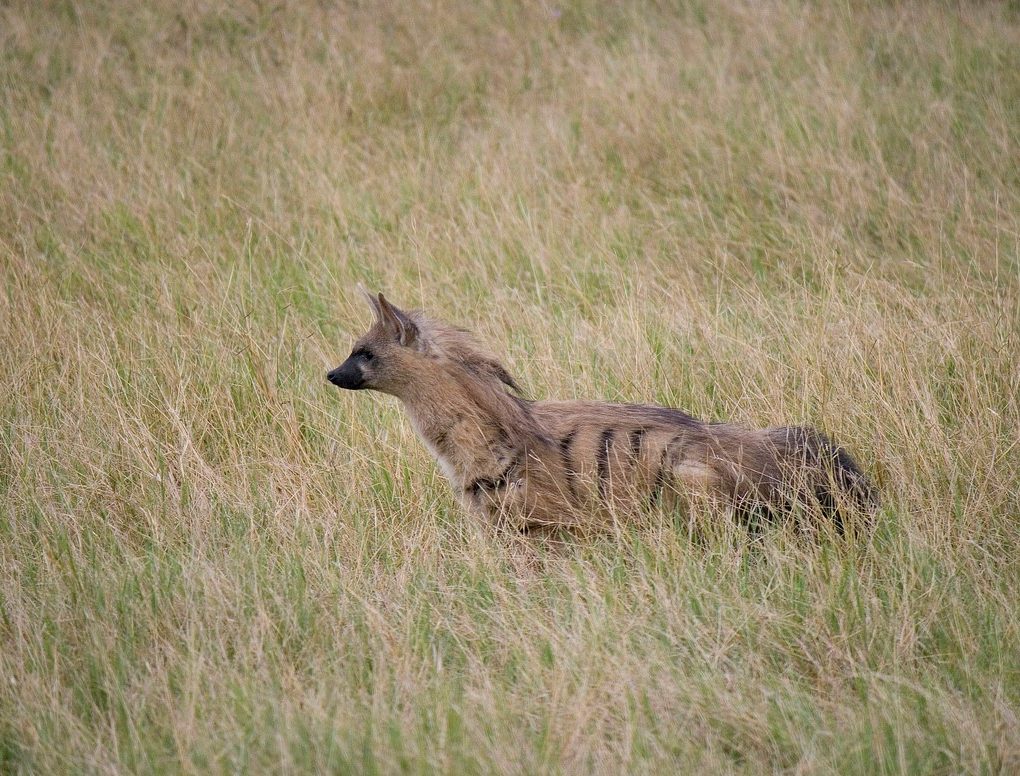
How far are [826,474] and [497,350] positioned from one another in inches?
85.9

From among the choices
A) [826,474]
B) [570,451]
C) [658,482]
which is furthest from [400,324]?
[826,474]

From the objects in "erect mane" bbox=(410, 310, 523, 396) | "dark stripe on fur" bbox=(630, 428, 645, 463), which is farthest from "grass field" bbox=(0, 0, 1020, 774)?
"erect mane" bbox=(410, 310, 523, 396)

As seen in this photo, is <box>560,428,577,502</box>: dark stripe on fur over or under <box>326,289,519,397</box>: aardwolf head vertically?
under

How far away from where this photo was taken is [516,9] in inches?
414

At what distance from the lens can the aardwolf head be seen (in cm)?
485

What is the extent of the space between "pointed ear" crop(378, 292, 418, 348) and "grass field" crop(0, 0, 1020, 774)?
22.3 inches

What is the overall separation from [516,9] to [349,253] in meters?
4.39

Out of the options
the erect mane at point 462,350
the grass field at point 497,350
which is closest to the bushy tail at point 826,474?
the grass field at point 497,350

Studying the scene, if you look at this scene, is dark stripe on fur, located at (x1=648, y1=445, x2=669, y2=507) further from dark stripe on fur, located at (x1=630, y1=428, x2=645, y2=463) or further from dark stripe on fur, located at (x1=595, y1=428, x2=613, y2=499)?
dark stripe on fur, located at (x1=595, y1=428, x2=613, y2=499)

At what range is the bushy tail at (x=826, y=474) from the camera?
4.34m

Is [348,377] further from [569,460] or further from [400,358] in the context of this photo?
[569,460]

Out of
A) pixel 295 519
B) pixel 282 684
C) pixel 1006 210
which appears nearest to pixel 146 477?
pixel 295 519

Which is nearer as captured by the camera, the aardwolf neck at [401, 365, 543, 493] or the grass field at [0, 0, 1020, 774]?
the grass field at [0, 0, 1020, 774]

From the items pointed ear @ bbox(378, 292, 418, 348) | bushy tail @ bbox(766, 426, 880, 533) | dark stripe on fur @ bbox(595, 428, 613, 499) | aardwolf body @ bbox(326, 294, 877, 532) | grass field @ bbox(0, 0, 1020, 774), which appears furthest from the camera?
pointed ear @ bbox(378, 292, 418, 348)
